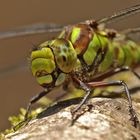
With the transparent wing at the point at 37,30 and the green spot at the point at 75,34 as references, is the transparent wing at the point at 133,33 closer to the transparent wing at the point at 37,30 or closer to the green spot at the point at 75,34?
the transparent wing at the point at 37,30

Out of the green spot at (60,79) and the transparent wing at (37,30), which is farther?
the transparent wing at (37,30)

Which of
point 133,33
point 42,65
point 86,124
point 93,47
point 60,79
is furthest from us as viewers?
point 133,33

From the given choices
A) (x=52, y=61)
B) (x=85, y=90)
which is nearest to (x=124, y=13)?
(x=85, y=90)

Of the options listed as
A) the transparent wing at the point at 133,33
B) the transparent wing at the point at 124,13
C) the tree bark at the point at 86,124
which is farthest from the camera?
the transparent wing at the point at 133,33

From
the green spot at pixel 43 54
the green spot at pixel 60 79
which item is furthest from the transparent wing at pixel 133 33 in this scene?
the green spot at pixel 43 54

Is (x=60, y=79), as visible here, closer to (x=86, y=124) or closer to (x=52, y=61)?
(x=52, y=61)

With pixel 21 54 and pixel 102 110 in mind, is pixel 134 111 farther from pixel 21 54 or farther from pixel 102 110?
pixel 21 54

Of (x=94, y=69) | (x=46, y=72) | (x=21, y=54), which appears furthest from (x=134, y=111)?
(x=21, y=54)

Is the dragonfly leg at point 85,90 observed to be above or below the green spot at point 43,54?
below
